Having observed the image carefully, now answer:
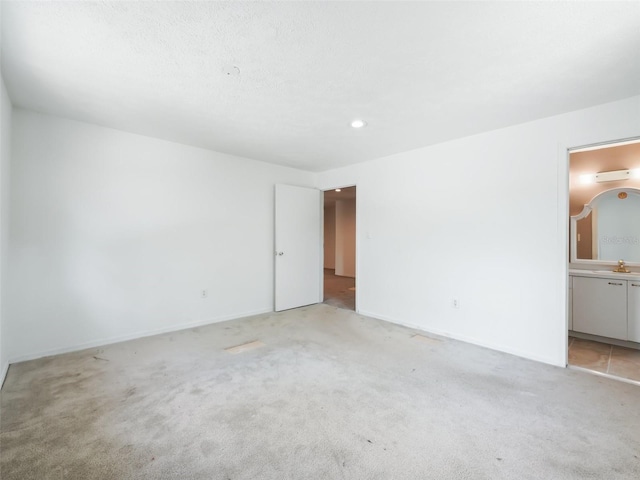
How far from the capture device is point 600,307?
3299mm

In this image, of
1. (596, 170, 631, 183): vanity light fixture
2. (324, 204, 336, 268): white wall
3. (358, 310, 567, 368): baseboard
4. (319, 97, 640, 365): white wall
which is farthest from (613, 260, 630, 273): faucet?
(324, 204, 336, 268): white wall

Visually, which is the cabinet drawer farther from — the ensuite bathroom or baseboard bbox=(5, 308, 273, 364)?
baseboard bbox=(5, 308, 273, 364)

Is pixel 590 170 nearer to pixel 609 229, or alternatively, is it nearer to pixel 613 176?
pixel 613 176

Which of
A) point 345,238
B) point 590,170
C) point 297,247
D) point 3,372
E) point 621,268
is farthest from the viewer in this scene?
point 345,238

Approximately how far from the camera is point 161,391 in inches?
88.4

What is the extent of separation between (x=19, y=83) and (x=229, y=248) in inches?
100

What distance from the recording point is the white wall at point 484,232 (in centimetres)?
274

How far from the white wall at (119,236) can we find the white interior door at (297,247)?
0.39 meters

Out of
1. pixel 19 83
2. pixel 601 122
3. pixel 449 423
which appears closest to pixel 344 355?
pixel 449 423

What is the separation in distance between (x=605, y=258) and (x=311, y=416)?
3.99 metres

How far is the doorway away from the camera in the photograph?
300 inches

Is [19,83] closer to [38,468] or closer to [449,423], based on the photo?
[38,468]

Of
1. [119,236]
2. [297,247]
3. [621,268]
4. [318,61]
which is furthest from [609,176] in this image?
[119,236]

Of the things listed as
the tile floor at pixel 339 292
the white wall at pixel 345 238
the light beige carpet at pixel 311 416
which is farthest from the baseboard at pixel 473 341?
the white wall at pixel 345 238
